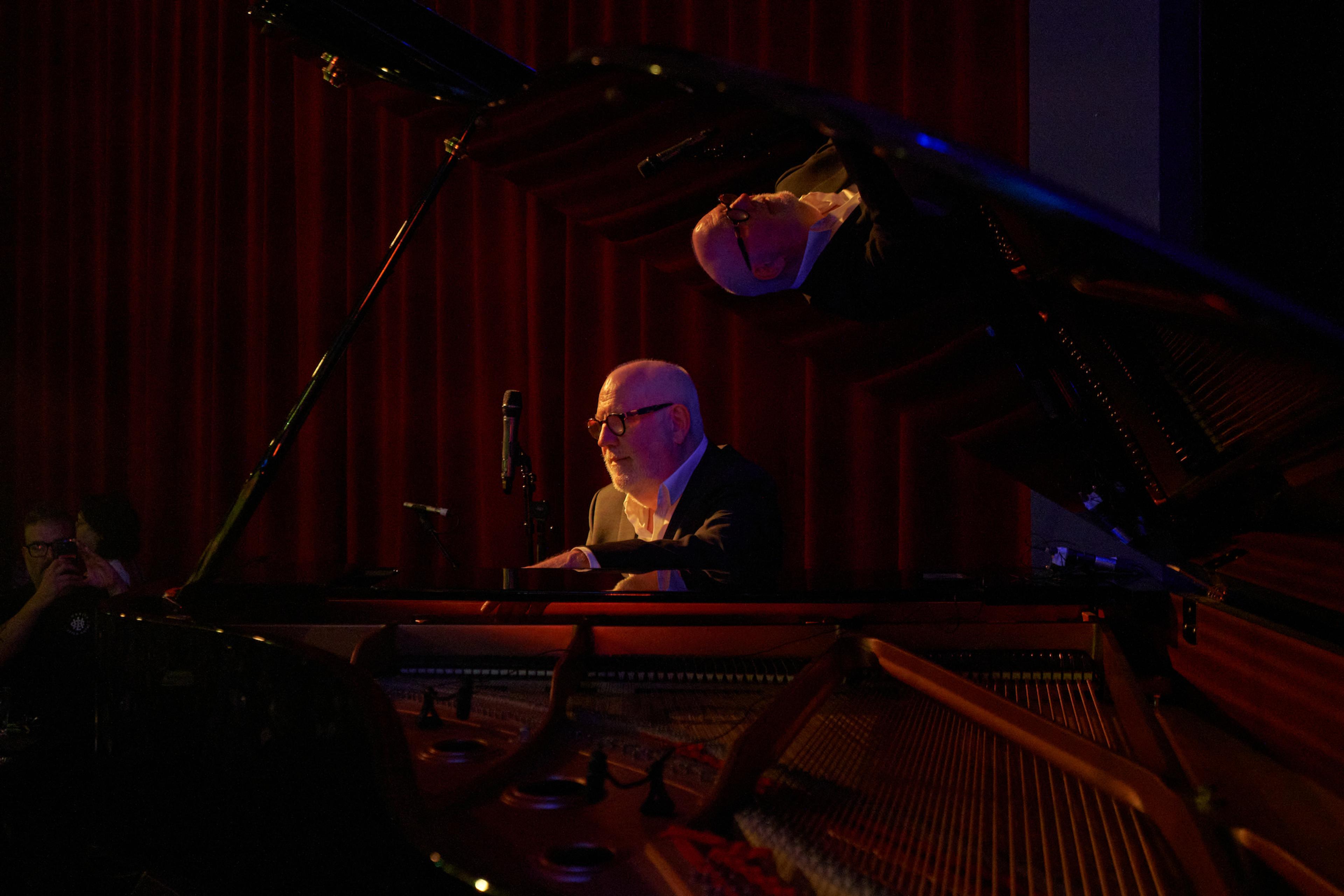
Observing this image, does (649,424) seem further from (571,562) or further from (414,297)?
(414,297)

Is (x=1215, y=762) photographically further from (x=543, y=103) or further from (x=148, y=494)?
(x=148, y=494)

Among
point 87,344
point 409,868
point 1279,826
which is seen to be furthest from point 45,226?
point 1279,826

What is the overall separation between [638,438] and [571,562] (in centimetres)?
58

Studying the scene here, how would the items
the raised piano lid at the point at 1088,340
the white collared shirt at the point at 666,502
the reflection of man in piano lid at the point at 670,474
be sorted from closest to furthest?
the raised piano lid at the point at 1088,340 → the reflection of man in piano lid at the point at 670,474 → the white collared shirt at the point at 666,502

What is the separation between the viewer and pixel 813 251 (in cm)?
170

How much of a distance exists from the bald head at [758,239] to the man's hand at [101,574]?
2185 mm

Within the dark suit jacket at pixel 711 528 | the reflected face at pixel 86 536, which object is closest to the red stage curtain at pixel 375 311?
the dark suit jacket at pixel 711 528

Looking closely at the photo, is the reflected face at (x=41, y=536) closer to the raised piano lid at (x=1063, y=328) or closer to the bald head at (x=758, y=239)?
the raised piano lid at (x=1063, y=328)

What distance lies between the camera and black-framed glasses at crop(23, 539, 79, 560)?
230 cm

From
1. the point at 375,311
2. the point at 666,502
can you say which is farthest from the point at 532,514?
the point at 375,311

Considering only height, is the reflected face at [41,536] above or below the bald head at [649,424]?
below

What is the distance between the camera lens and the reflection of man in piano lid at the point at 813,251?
1.64 metres

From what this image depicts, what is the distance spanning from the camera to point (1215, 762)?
3.74 ft


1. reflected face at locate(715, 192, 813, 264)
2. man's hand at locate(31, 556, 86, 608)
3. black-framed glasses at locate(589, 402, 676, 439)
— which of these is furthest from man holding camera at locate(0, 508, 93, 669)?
reflected face at locate(715, 192, 813, 264)
